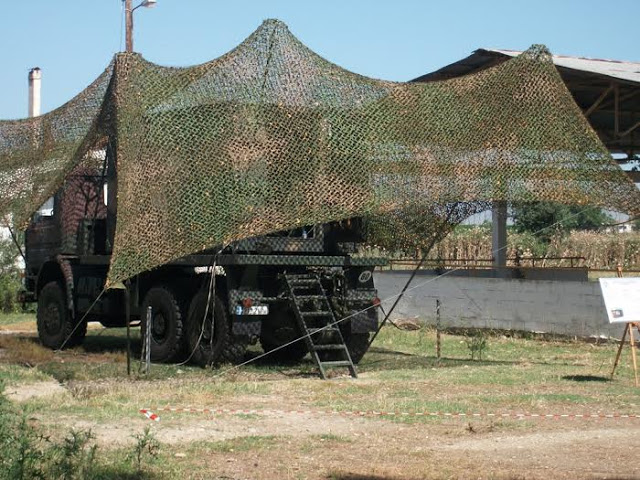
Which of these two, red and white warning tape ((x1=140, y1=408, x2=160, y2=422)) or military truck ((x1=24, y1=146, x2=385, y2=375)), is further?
military truck ((x1=24, y1=146, x2=385, y2=375))

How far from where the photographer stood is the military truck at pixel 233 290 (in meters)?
14.1

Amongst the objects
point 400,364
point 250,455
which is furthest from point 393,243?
point 250,455

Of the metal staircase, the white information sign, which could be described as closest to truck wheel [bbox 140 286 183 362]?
the metal staircase

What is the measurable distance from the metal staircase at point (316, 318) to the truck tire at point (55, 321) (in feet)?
16.2

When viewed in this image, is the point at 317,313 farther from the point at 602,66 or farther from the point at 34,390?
the point at 602,66

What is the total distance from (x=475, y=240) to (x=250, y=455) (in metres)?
27.7

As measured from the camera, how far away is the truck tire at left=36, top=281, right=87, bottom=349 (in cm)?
1772

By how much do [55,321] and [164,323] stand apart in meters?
3.41

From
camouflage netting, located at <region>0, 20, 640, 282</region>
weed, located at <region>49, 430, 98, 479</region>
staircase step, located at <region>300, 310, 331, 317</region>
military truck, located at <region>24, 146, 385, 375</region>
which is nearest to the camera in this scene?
weed, located at <region>49, 430, 98, 479</region>

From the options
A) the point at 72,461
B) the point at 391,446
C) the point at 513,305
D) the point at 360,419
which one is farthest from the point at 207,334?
the point at 513,305

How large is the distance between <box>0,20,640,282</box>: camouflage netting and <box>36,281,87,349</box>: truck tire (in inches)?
169

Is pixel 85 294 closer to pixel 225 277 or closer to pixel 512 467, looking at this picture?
pixel 225 277

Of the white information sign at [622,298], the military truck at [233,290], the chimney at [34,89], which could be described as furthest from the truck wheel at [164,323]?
the chimney at [34,89]

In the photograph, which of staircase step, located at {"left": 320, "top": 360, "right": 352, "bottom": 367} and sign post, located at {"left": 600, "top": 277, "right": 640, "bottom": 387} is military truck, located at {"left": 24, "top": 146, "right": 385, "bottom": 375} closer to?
staircase step, located at {"left": 320, "top": 360, "right": 352, "bottom": 367}
